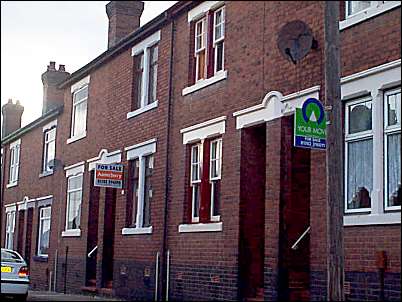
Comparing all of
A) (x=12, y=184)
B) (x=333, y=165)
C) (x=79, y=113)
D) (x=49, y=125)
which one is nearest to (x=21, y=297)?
Result: (x=79, y=113)

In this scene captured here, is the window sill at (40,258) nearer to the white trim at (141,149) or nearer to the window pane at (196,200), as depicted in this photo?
the white trim at (141,149)

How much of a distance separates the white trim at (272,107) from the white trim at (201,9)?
295 centimetres

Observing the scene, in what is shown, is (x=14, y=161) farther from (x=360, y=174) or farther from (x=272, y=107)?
(x=360, y=174)

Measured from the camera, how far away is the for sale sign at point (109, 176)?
73.8 ft

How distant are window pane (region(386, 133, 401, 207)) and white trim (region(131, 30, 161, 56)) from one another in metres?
10.1

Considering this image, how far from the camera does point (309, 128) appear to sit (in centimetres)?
1147

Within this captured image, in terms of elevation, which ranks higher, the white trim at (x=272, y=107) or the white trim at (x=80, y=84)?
the white trim at (x=80, y=84)

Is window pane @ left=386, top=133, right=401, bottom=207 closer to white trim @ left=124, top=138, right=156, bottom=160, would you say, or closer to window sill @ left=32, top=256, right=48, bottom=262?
white trim @ left=124, top=138, right=156, bottom=160

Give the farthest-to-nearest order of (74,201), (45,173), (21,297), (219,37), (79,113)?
(45,173), (79,113), (74,201), (21,297), (219,37)

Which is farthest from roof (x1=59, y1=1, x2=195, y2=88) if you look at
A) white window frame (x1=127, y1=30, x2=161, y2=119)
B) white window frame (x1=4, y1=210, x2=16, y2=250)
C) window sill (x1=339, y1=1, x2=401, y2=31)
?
white window frame (x1=4, y1=210, x2=16, y2=250)

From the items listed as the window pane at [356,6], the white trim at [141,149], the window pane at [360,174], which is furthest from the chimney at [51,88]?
the window pane at [360,174]

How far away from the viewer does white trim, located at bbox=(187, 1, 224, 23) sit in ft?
62.0

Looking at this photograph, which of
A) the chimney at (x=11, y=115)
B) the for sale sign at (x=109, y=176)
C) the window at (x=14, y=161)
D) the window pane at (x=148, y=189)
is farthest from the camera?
the chimney at (x=11, y=115)

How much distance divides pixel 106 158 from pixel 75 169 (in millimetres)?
3454
